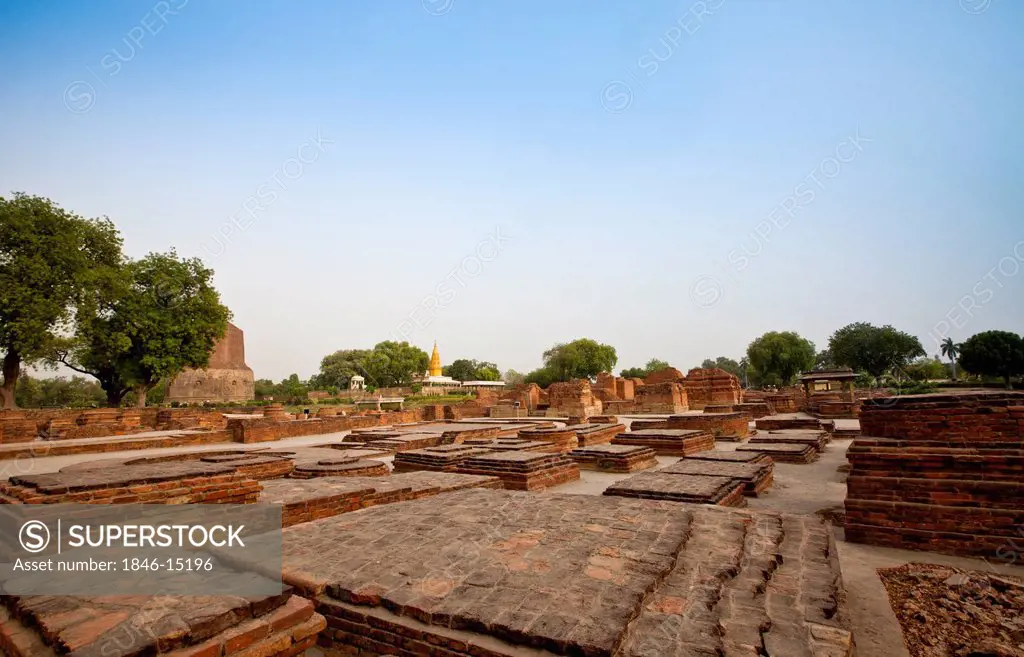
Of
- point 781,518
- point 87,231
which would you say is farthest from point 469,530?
point 87,231

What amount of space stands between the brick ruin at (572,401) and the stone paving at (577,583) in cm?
1657

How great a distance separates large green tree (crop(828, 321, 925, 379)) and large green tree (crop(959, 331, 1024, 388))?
681 centimetres

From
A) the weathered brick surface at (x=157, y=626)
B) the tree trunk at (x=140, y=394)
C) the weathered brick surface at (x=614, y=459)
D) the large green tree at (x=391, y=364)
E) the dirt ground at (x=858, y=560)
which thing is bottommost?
the dirt ground at (x=858, y=560)

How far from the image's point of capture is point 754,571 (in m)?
2.92

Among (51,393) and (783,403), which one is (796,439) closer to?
(783,403)

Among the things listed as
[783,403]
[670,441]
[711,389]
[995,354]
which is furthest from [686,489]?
[995,354]

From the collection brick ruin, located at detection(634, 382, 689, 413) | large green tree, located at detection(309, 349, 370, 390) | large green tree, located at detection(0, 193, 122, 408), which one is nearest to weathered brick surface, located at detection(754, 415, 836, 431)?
brick ruin, located at detection(634, 382, 689, 413)

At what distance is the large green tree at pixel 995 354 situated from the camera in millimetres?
33781

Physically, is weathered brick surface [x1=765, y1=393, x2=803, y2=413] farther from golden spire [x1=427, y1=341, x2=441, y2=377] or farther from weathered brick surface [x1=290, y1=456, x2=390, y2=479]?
golden spire [x1=427, y1=341, x2=441, y2=377]

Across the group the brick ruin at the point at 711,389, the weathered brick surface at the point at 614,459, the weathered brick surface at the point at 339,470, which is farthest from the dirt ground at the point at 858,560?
the brick ruin at the point at 711,389

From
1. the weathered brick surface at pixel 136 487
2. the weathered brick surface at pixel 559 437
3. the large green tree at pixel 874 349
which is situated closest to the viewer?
the weathered brick surface at pixel 136 487

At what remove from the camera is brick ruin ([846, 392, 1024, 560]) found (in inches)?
150

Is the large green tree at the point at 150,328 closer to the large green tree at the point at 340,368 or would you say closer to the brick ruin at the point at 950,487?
the brick ruin at the point at 950,487

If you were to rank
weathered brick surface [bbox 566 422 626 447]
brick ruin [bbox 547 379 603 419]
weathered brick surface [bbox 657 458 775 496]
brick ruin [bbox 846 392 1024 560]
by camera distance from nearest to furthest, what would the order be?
brick ruin [bbox 846 392 1024 560] < weathered brick surface [bbox 657 458 775 496] < weathered brick surface [bbox 566 422 626 447] < brick ruin [bbox 547 379 603 419]
